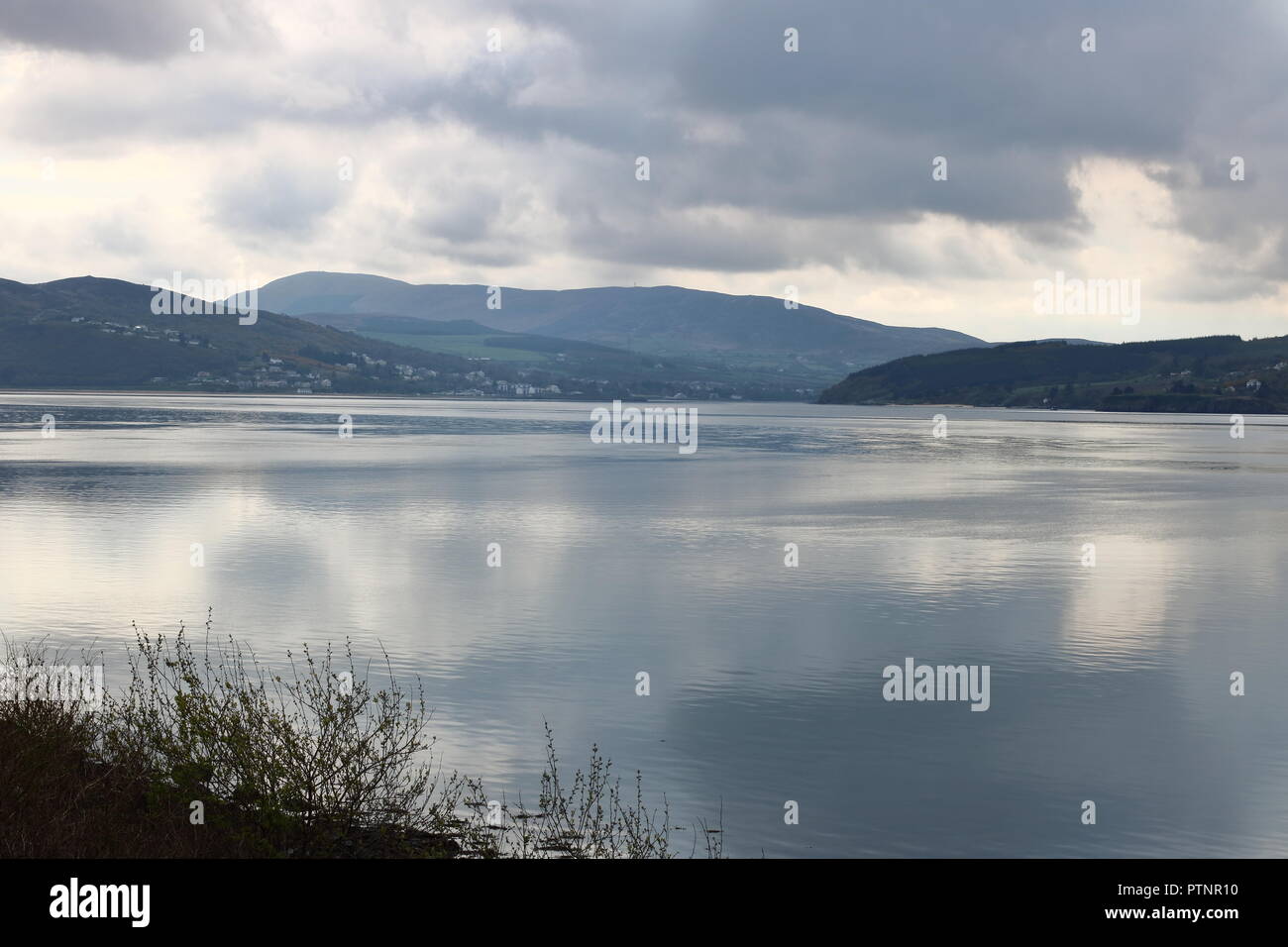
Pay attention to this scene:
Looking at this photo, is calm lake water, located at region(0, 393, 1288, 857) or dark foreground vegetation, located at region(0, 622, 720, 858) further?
calm lake water, located at region(0, 393, 1288, 857)

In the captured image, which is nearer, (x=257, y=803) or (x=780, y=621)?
(x=257, y=803)

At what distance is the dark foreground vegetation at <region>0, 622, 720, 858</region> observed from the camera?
46.5 ft

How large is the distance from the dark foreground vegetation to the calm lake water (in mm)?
1645

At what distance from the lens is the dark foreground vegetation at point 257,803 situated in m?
14.2

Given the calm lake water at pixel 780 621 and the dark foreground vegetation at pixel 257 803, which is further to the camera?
the calm lake water at pixel 780 621

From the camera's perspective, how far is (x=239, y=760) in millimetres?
15070

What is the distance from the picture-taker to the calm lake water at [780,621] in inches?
741

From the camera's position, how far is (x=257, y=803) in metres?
15.2

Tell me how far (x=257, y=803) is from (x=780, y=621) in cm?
1907

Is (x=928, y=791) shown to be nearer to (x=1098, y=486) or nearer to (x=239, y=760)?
(x=239, y=760)

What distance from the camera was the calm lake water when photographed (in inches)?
741

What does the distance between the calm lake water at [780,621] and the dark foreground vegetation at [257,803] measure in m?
1.65
